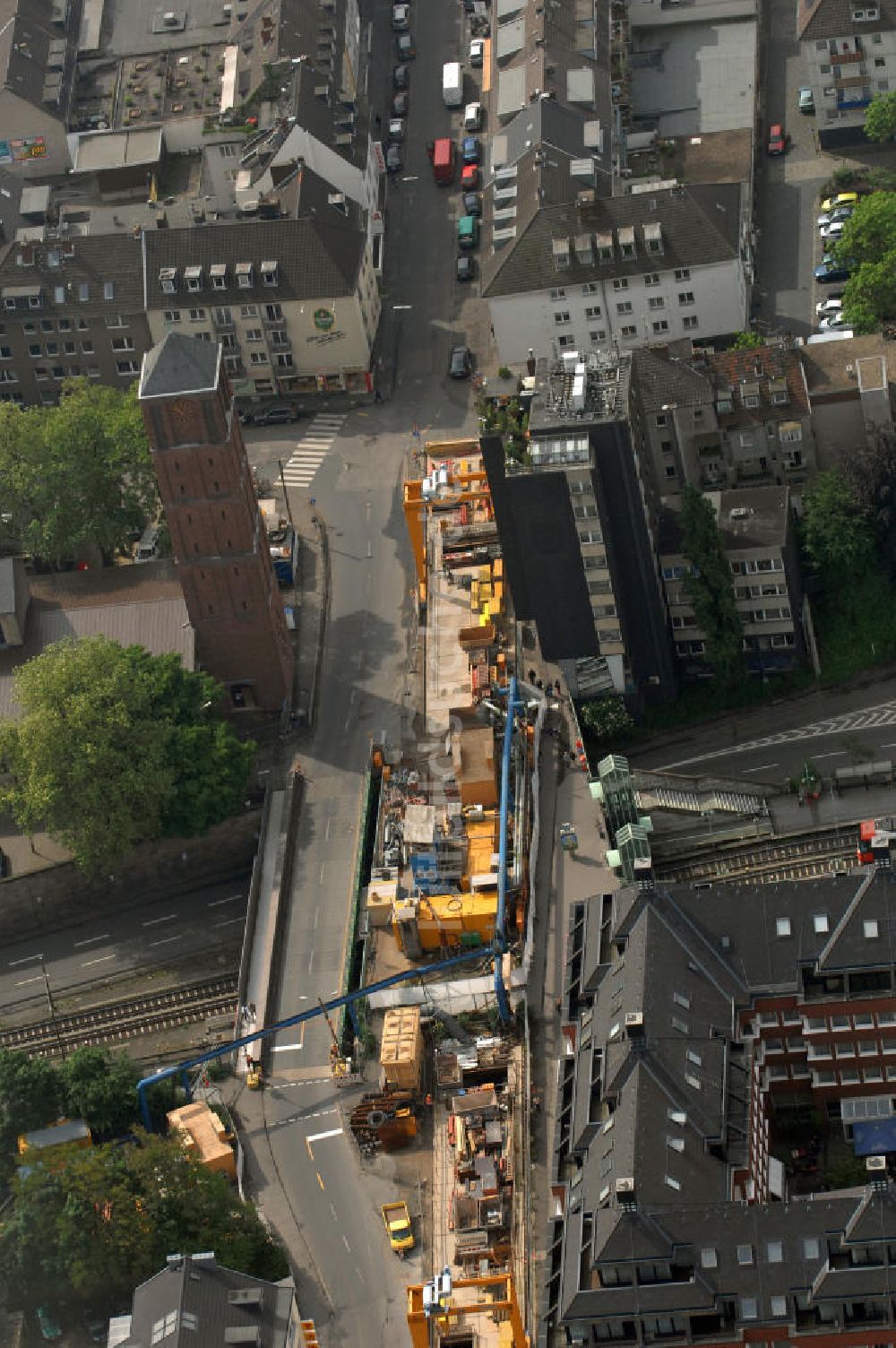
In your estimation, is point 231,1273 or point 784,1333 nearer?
point 784,1333

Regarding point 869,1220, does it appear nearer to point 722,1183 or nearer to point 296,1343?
point 722,1183

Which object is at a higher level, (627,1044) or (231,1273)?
(627,1044)

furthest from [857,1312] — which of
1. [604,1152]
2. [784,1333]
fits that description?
[604,1152]

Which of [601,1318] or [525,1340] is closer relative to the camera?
[601,1318]

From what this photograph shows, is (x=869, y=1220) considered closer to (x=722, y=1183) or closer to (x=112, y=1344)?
(x=722, y=1183)

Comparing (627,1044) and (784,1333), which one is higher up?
(627,1044)

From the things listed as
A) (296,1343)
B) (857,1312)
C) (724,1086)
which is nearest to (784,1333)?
(857,1312)
